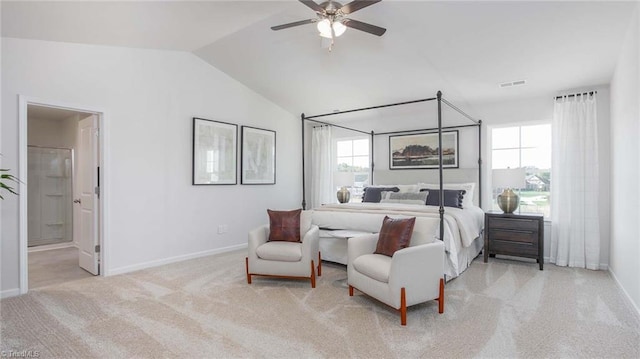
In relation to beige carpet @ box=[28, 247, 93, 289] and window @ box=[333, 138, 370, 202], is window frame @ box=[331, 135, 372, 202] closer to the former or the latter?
window @ box=[333, 138, 370, 202]

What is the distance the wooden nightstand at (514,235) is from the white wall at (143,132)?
3.72m

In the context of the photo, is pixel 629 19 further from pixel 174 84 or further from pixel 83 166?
pixel 83 166

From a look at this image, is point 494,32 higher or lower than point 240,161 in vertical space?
higher

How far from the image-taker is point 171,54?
15.5 ft

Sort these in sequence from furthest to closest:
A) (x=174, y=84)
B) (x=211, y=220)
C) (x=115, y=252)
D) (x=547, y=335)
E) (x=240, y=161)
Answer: (x=240, y=161) → (x=211, y=220) → (x=174, y=84) → (x=115, y=252) → (x=547, y=335)

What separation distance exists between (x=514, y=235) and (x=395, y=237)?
229 cm

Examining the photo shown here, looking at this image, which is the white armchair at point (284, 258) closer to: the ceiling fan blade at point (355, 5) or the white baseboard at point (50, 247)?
the ceiling fan blade at point (355, 5)

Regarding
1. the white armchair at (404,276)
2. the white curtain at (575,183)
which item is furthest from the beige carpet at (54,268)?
the white curtain at (575,183)

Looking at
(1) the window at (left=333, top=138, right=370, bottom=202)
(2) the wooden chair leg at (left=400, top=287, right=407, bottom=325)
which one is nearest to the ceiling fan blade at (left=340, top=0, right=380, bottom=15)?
(2) the wooden chair leg at (left=400, top=287, right=407, bottom=325)

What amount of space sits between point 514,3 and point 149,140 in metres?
4.33

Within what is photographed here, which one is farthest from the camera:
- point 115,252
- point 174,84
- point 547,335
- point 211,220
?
point 211,220

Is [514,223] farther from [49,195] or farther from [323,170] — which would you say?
[49,195]

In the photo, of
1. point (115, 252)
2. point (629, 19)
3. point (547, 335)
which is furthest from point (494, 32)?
point (115, 252)

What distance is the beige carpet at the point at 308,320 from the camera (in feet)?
7.63
